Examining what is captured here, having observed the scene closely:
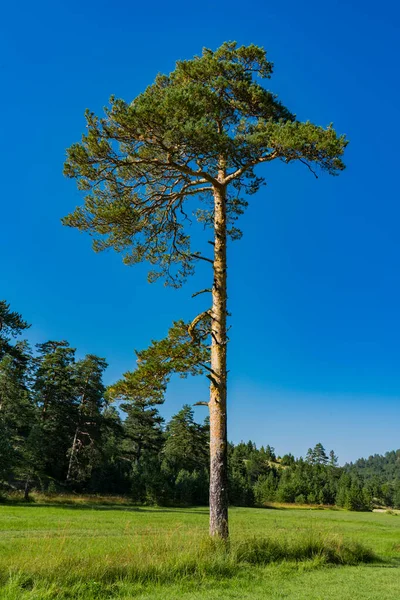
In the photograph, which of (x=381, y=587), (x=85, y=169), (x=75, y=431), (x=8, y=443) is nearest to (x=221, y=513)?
(x=381, y=587)

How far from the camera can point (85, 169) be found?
1026cm

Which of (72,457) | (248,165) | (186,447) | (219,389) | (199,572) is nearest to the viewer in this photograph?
(199,572)

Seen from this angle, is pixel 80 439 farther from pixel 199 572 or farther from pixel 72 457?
pixel 199 572

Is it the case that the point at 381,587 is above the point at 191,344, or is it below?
below

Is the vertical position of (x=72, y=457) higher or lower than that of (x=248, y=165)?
lower

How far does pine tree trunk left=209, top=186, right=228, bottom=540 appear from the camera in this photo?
9.36 metres

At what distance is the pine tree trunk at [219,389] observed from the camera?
368 inches

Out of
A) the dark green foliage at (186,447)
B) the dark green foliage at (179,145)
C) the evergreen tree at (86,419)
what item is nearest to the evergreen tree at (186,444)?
the dark green foliage at (186,447)

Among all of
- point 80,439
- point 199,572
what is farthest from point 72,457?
point 199,572

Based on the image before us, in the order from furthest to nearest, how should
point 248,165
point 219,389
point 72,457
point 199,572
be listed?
1. point 72,457
2. point 248,165
3. point 219,389
4. point 199,572

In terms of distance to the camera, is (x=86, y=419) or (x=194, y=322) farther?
(x=86, y=419)

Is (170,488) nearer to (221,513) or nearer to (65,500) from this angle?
(65,500)

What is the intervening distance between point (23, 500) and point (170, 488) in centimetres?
1662

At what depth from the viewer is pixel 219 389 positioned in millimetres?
10000
